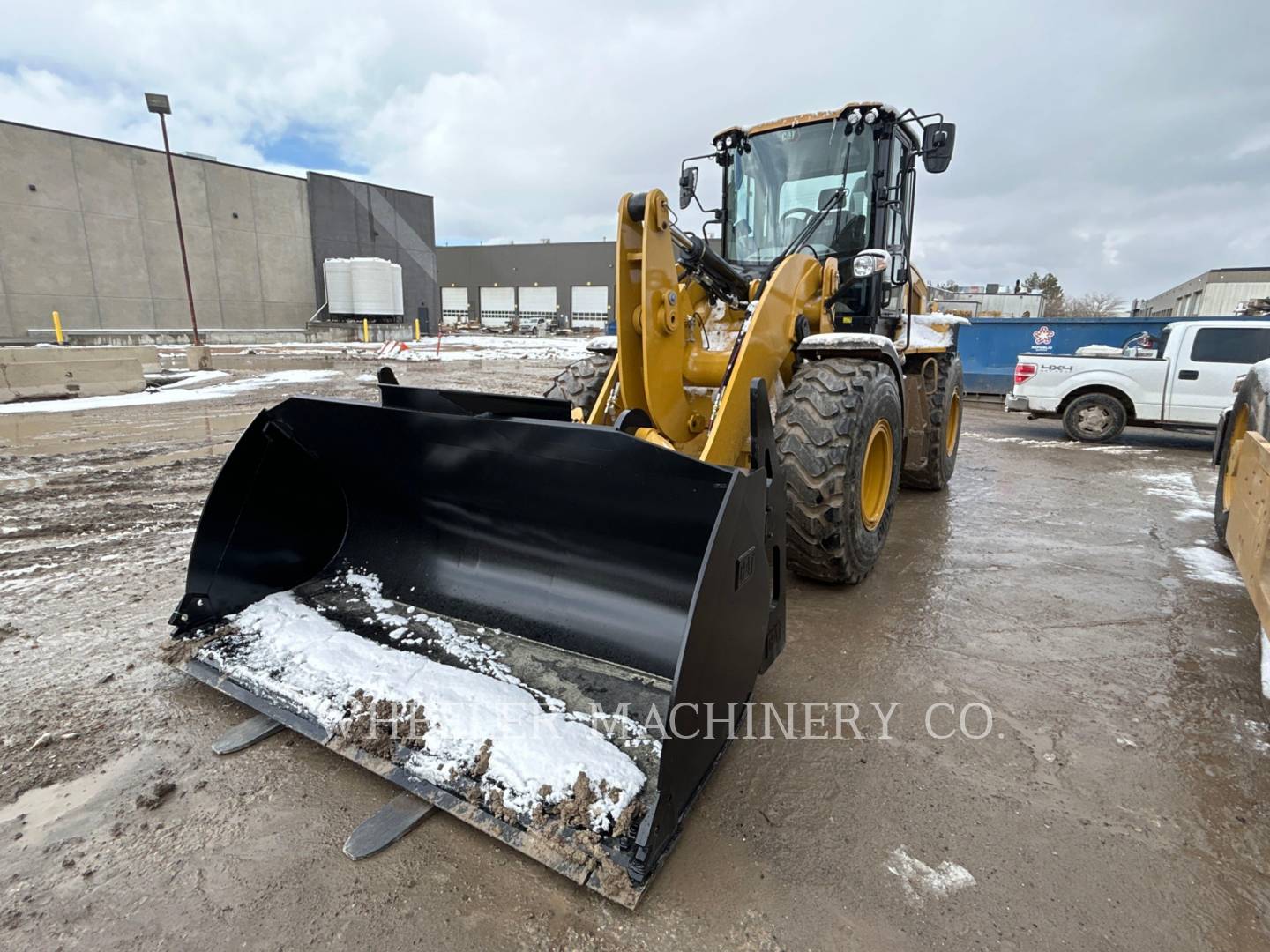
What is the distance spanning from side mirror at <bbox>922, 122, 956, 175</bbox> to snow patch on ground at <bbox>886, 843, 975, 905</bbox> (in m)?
3.70

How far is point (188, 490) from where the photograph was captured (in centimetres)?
541

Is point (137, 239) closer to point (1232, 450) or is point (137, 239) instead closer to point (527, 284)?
point (527, 284)

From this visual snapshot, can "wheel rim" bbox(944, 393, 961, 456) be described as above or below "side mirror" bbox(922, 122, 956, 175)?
below

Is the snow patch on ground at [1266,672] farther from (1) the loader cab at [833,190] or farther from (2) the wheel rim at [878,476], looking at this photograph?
(1) the loader cab at [833,190]

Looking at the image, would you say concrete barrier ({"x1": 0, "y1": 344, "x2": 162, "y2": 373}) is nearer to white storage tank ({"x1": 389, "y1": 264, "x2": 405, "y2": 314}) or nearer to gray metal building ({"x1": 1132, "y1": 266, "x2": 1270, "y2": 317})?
white storage tank ({"x1": 389, "y1": 264, "x2": 405, "y2": 314})

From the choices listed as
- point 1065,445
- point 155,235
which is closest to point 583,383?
point 1065,445

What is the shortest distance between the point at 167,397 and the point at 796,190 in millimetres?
10781

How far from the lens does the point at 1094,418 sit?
9.04 metres

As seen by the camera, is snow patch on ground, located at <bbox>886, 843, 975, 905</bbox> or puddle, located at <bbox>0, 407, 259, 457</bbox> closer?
snow patch on ground, located at <bbox>886, 843, 975, 905</bbox>

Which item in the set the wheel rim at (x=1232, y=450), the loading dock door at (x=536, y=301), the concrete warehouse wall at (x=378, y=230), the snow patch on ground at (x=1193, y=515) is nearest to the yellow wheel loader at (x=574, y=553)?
the wheel rim at (x=1232, y=450)

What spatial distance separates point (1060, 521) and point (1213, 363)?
530 cm

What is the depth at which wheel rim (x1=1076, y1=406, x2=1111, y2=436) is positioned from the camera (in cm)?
895

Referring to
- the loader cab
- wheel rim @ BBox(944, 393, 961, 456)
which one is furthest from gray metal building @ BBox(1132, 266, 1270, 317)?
the loader cab

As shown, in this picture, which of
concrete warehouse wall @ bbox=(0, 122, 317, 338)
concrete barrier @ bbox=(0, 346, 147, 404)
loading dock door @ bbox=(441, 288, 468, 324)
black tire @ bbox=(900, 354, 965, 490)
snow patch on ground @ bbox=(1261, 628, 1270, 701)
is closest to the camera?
snow patch on ground @ bbox=(1261, 628, 1270, 701)
